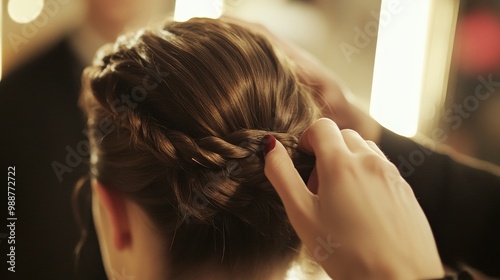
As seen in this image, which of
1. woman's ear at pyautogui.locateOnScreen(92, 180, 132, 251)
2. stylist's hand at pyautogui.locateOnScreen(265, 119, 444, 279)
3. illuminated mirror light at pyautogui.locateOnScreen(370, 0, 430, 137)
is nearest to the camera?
stylist's hand at pyautogui.locateOnScreen(265, 119, 444, 279)

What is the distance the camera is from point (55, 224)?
0.91m

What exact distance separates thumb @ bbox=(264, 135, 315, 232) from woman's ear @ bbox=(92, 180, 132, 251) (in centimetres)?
30

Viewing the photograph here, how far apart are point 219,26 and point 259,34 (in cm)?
8

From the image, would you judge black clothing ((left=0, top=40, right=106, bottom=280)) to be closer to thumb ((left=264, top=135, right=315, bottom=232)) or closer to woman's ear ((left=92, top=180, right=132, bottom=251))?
woman's ear ((left=92, top=180, right=132, bottom=251))

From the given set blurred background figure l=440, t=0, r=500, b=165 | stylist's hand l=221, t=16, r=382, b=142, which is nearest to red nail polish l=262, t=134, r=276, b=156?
stylist's hand l=221, t=16, r=382, b=142

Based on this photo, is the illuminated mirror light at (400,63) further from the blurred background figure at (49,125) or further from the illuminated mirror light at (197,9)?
the blurred background figure at (49,125)

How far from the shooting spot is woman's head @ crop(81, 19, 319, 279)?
30.8 inches

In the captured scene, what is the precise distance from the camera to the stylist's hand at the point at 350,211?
760 millimetres

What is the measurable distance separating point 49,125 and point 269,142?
445 millimetres

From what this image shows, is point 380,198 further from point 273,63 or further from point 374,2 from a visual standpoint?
point 374,2

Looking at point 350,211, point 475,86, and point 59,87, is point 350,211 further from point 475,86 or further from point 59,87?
point 59,87

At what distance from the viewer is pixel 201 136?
779 mm

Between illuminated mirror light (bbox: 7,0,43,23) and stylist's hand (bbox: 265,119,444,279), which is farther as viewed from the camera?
illuminated mirror light (bbox: 7,0,43,23)

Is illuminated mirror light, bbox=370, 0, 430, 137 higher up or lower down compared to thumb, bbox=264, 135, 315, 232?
higher up
